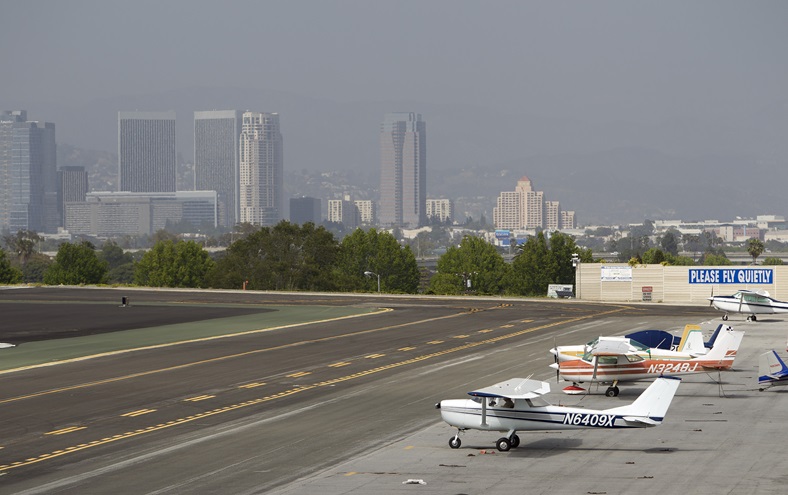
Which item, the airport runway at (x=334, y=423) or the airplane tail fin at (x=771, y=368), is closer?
the airport runway at (x=334, y=423)

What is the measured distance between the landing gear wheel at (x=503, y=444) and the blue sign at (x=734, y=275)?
279 feet

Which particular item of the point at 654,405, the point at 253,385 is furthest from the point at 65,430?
the point at 654,405

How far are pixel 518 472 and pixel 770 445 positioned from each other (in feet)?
30.3

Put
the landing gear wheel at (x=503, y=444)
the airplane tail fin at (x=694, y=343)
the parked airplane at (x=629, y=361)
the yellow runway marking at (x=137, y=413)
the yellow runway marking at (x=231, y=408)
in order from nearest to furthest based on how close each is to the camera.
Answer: the landing gear wheel at (x=503, y=444), the yellow runway marking at (x=231, y=408), the yellow runway marking at (x=137, y=413), the parked airplane at (x=629, y=361), the airplane tail fin at (x=694, y=343)

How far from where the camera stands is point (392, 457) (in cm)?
3653

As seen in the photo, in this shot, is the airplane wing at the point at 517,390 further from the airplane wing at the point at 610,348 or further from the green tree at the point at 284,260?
the green tree at the point at 284,260

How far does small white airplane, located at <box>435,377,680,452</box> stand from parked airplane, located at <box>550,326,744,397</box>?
10076 mm

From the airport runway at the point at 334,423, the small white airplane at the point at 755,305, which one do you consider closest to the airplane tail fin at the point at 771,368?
the airport runway at the point at 334,423

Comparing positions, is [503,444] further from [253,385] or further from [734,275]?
[734,275]

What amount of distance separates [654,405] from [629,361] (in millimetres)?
11546

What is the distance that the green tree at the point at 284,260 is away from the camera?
176m

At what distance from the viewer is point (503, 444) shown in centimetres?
3691

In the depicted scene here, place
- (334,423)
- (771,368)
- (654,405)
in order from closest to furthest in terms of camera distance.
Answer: (654,405) < (334,423) < (771,368)

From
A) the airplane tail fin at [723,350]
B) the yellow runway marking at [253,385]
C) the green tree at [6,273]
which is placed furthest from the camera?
the green tree at [6,273]
